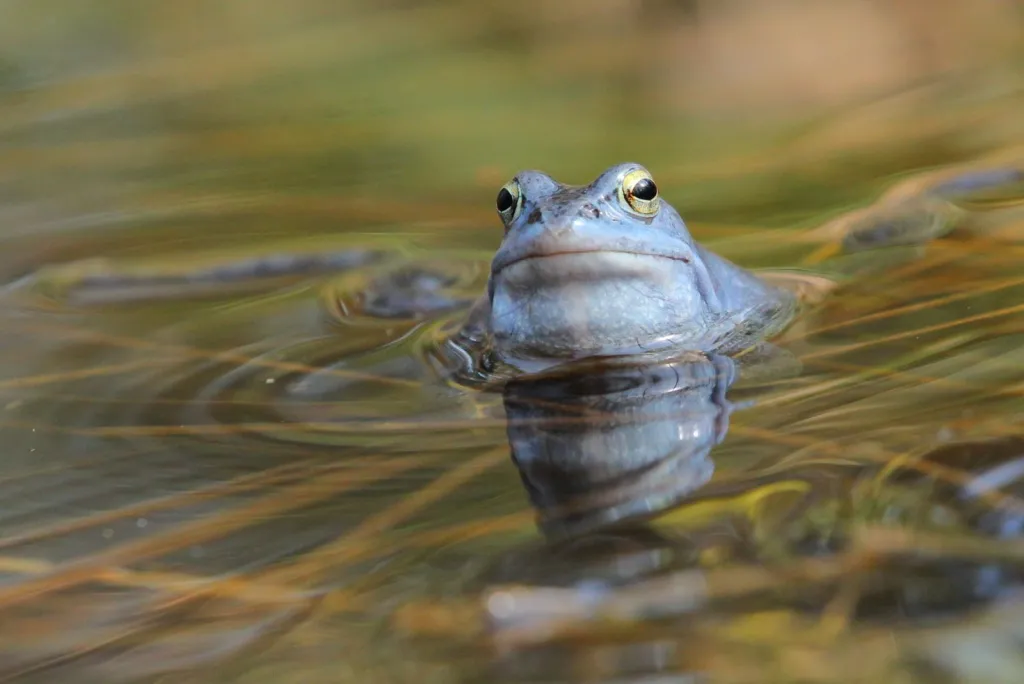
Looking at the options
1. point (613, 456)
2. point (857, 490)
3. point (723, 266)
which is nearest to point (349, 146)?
point (723, 266)

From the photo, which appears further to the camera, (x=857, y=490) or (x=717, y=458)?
(x=717, y=458)

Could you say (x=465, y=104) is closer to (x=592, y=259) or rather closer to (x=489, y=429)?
(x=592, y=259)

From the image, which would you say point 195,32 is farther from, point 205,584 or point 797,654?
point 797,654

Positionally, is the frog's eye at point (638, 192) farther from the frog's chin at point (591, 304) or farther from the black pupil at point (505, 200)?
A: the black pupil at point (505, 200)

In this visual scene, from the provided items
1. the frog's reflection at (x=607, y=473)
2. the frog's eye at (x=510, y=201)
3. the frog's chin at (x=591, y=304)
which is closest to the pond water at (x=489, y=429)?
the frog's reflection at (x=607, y=473)

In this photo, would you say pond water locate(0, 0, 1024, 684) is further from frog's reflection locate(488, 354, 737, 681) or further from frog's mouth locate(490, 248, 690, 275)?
frog's mouth locate(490, 248, 690, 275)

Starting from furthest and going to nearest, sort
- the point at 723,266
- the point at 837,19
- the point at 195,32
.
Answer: the point at 195,32 < the point at 837,19 < the point at 723,266
